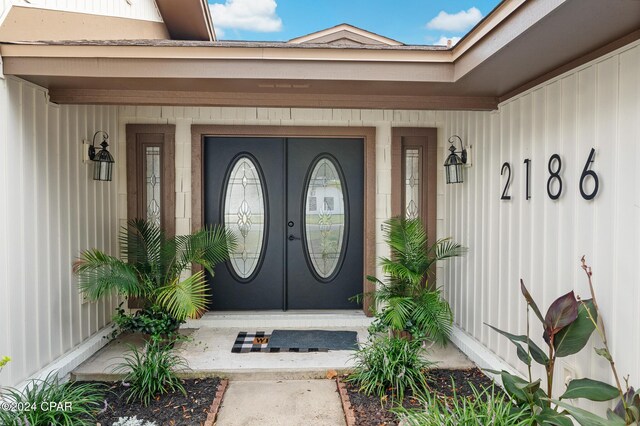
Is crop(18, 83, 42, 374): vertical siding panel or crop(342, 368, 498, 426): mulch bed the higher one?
crop(18, 83, 42, 374): vertical siding panel

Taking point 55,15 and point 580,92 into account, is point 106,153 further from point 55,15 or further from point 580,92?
point 580,92

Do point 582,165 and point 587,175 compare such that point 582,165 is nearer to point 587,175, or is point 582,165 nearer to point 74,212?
point 587,175

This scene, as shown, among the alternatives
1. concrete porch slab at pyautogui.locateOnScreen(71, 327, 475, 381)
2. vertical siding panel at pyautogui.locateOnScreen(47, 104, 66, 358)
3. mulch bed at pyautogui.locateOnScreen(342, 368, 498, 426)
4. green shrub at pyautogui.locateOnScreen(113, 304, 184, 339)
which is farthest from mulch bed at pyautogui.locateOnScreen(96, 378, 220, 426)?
mulch bed at pyautogui.locateOnScreen(342, 368, 498, 426)

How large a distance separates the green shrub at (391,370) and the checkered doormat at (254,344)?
703mm

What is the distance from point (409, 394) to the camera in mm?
2756

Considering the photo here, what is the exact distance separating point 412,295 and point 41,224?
2.80 m

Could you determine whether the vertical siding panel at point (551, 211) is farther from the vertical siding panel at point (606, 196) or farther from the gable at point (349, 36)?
the gable at point (349, 36)

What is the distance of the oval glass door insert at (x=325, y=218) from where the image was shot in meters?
4.31

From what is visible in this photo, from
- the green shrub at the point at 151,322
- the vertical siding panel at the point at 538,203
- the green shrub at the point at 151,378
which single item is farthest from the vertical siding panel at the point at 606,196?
the green shrub at the point at 151,322

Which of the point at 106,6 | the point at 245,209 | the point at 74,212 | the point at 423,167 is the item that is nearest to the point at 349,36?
the point at 423,167

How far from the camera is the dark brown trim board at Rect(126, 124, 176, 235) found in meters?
4.00

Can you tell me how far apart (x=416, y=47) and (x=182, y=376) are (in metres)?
2.81

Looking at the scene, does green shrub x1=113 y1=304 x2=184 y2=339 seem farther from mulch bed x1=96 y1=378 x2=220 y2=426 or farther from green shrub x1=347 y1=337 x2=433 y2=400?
green shrub x1=347 y1=337 x2=433 y2=400

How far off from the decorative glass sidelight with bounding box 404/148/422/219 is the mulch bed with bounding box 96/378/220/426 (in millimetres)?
2444
